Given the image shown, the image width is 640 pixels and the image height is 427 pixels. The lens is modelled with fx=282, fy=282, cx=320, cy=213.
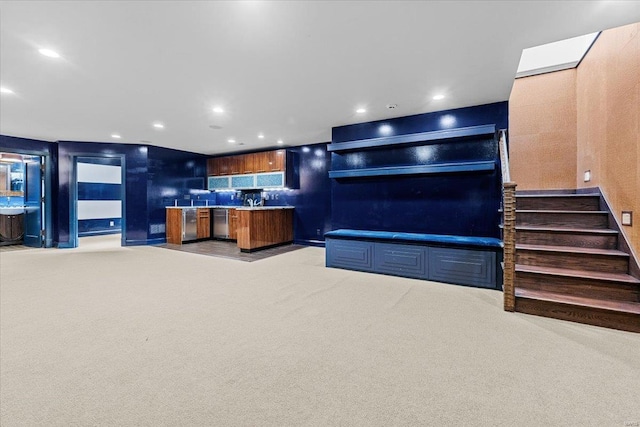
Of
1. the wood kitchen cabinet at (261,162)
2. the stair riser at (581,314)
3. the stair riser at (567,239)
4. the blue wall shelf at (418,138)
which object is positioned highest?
the wood kitchen cabinet at (261,162)

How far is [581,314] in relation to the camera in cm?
249

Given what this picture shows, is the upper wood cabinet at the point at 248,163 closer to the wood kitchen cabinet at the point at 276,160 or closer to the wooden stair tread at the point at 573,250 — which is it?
the wood kitchen cabinet at the point at 276,160

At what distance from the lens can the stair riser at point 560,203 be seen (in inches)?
133

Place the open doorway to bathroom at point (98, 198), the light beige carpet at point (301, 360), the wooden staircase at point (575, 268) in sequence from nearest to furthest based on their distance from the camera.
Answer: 1. the light beige carpet at point (301, 360)
2. the wooden staircase at point (575, 268)
3. the open doorway to bathroom at point (98, 198)

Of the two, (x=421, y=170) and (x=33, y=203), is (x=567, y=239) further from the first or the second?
(x=33, y=203)

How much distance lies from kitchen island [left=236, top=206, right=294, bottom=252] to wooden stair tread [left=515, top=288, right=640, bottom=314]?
15.3 feet

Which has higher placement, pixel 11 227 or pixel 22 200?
pixel 22 200

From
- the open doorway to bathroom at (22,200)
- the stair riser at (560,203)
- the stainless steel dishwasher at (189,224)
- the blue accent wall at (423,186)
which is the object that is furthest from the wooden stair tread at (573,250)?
the open doorway to bathroom at (22,200)

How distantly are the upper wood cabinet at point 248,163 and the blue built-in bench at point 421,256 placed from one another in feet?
10.2

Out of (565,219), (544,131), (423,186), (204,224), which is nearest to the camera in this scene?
(565,219)

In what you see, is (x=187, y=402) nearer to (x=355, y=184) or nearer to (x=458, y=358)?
(x=458, y=358)

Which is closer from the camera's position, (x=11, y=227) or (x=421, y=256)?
(x=421, y=256)

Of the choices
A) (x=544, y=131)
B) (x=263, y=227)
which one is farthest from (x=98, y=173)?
(x=544, y=131)

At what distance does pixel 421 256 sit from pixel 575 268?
1.58m
